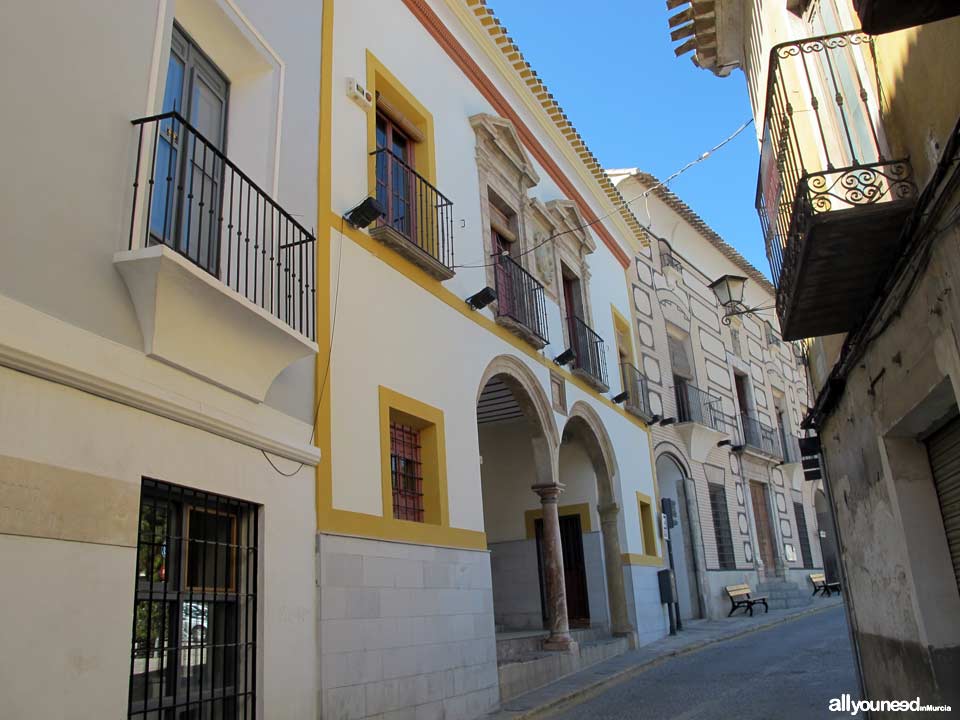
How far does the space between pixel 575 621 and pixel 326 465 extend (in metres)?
→ 8.55

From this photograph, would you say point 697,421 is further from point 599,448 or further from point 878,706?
point 878,706

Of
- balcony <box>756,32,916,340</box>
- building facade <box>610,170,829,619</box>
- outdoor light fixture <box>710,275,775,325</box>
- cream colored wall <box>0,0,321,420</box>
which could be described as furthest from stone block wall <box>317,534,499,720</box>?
A: building facade <box>610,170,829,619</box>

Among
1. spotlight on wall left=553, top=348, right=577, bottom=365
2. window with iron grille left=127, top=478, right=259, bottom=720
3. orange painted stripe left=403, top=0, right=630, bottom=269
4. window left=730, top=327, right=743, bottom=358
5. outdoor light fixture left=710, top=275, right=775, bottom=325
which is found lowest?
window with iron grille left=127, top=478, right=259, bottom=720

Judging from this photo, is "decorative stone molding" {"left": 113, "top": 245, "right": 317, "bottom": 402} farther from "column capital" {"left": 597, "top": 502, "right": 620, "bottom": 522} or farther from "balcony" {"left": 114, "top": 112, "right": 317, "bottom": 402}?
"column capital" {"left": 597, "top": 502, "right": 620, "bottom": 522}

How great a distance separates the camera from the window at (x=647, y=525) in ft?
47.7

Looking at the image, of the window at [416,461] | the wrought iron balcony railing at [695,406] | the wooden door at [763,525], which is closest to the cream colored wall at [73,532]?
the window at [416,461]

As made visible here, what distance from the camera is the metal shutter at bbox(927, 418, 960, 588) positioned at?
4.95 m

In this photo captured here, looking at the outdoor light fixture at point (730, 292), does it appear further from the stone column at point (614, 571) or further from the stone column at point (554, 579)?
the stone column at point (554, 579)

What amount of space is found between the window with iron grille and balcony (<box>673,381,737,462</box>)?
13511mm

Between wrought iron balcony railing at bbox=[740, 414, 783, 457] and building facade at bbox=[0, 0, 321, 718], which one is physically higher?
wrought iron balcony railing at bbox=[740, 414, 783, 457]

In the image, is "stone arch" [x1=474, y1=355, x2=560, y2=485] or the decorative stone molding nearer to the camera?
the decorative stone molding

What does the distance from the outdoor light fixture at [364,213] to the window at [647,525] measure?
8994 mm

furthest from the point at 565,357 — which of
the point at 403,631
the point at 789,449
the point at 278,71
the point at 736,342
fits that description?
the point at 789,449

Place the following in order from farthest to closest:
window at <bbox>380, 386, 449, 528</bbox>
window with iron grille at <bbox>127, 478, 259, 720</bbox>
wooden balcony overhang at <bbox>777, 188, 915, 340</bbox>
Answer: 1. window at <bbox>380, 386, 449, 528</bbox>
2. window with iron grille at <bbox>127, 478, 259, 720</bbox>
3. wooden balcony overhang at <bbox>777, 188, 915, 340</bbox>
